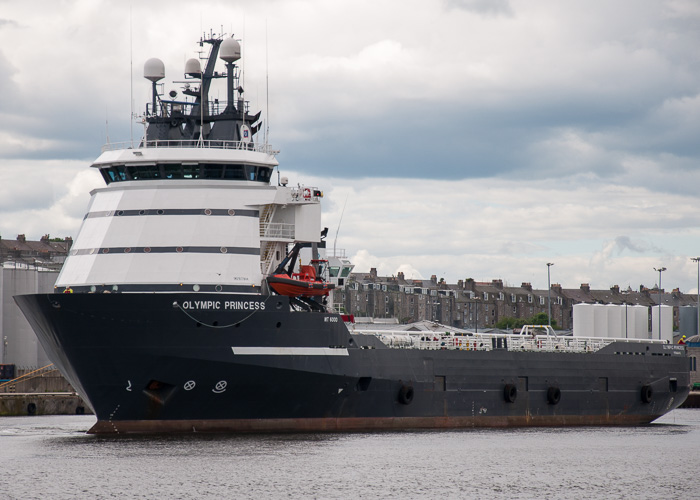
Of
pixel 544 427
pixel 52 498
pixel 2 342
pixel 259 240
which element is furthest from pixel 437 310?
pixel 52 498

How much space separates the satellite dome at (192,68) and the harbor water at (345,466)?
13293mm

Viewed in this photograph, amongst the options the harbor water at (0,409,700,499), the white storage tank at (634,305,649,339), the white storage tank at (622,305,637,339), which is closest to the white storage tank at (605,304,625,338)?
the white storage tank at (622,305,637,339)

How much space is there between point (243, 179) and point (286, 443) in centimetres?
919

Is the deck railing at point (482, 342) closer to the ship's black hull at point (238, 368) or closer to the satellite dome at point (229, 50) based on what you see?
the ship's black hull at point (238, 368)

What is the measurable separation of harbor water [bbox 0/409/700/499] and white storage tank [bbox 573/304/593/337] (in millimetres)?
A: 16877

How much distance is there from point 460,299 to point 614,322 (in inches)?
2910

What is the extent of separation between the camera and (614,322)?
187 ft

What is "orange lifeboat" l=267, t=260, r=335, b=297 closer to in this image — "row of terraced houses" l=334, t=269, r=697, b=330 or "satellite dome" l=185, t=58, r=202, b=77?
"satellite dome" l=185, t=58, r=202, b=77

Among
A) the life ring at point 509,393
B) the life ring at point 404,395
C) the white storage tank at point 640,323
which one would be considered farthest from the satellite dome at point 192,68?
the white storage tank at point 640,323

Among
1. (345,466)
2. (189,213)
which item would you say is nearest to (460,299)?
(189,213)

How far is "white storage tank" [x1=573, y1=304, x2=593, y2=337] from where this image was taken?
186 feet

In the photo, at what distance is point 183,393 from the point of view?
3478 cm

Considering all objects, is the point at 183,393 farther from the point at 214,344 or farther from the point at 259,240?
the point at 259,240

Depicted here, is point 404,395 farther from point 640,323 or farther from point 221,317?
point 640,323
